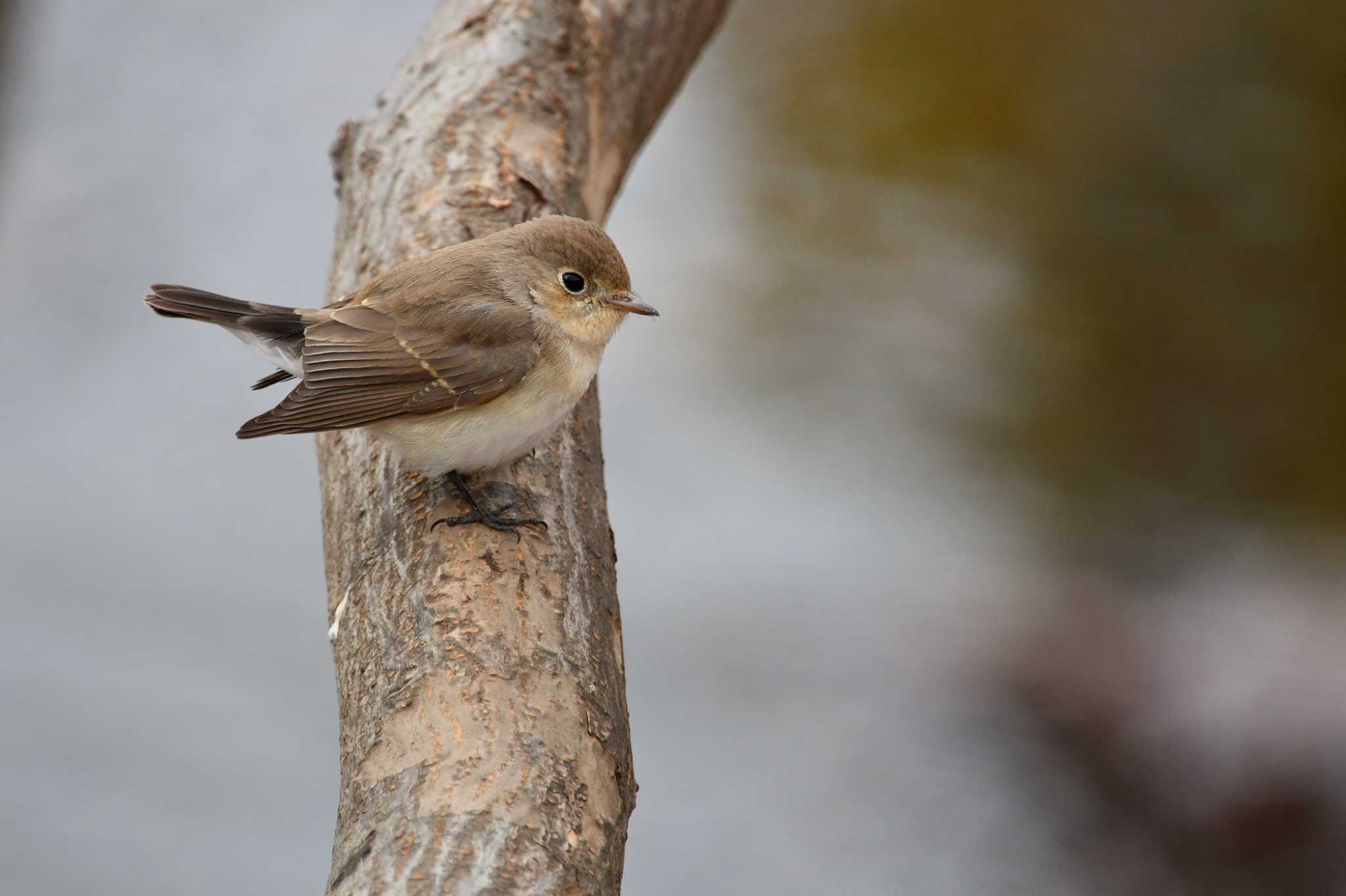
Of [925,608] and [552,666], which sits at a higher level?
[925,608]

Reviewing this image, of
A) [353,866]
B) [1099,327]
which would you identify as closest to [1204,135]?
[1099,327]

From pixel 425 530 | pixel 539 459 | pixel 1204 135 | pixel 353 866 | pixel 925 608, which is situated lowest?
pixel 353 866

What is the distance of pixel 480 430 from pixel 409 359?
0.29 m

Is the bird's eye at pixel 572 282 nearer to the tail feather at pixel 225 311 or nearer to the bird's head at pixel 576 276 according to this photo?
the bird's head at pixel 576 276

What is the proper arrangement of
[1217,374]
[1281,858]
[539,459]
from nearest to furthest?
[539,459] < [1281,858] < [1217,374]

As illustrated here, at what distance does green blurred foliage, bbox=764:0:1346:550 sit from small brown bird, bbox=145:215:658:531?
11.7ft

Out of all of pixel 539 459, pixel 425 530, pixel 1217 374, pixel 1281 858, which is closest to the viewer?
pixel 425 530

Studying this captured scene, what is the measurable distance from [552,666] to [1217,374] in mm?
5164

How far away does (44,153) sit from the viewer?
7.23 metres

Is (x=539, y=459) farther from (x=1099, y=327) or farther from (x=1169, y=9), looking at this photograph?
(x=1169, y=9)

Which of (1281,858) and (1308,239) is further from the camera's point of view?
(1308,239)

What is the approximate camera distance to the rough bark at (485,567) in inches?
91.1

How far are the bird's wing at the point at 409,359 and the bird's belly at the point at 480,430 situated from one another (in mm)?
31

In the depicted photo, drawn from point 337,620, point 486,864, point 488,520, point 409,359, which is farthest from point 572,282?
point 486,864
